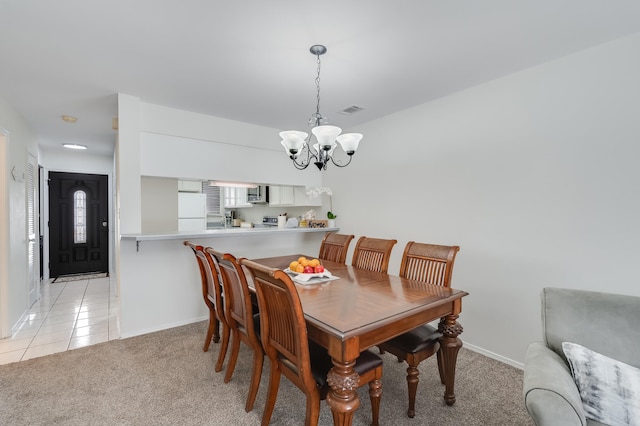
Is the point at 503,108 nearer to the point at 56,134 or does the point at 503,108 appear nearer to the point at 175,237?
the point at 175,237

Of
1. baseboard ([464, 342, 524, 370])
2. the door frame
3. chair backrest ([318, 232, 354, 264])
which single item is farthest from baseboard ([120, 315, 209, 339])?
the door frame

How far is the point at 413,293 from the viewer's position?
1.90 meters

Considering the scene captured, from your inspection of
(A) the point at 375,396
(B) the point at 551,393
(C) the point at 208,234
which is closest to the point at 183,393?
(A) the point at 375,396

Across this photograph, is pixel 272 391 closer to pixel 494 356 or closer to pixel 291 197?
pixel 494 356

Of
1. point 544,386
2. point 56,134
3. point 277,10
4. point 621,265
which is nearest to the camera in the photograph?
point 544,386

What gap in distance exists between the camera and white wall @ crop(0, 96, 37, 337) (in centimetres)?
302

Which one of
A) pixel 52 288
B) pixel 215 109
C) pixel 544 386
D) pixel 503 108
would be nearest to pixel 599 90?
pixel 503 108

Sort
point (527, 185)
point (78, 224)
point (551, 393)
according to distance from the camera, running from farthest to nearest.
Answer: point (78, 224)
point (527, 185)
point (551, 393)

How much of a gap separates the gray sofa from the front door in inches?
278

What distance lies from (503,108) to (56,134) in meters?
5.83

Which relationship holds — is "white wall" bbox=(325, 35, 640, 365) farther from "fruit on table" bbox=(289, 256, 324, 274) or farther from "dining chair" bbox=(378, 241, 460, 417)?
"fruit on table" bbox=(289, 256, 324, 274)

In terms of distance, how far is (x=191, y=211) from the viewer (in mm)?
5418

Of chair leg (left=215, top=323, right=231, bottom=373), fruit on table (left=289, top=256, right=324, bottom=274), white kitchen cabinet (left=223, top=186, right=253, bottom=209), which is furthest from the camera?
white kitchen cabinet (left=223, top=186, right=253, bottom=209)

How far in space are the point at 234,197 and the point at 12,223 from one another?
165 inches
